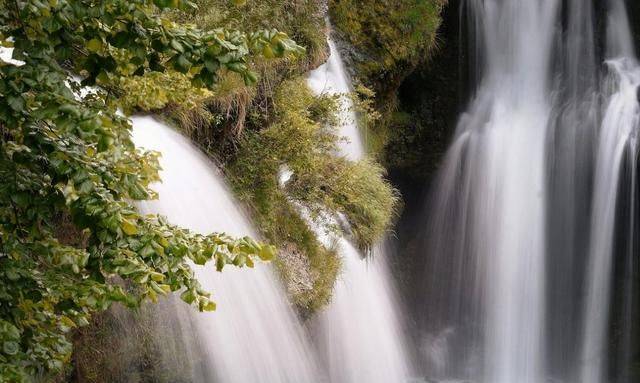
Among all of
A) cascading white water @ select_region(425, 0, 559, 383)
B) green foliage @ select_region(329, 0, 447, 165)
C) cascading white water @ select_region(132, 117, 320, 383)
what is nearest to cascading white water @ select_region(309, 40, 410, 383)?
green foliage @ select_region(329, 0, 447, 165)

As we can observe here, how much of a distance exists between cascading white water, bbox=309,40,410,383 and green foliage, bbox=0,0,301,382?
5.38m

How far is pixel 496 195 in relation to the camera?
13.4 meters

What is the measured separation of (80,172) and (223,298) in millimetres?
3354

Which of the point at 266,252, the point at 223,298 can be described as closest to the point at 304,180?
the point at 223,298

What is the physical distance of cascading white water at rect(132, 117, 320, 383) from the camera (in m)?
5.79

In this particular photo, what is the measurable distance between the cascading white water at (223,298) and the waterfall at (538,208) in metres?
6.93

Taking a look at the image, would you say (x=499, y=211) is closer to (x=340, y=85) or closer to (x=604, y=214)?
(x=604, y=214)

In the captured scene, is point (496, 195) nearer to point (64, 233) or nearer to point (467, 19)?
point (467, 19)


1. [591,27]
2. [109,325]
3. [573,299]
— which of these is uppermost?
[591,27]

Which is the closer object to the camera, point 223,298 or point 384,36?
point 223,298

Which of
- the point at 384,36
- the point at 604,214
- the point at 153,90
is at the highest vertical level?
the point at 153,90

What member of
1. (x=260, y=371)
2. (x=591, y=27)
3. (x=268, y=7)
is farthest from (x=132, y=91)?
(x=591, y=27)

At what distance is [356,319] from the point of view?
972cm

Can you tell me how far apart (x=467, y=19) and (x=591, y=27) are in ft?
7.12
